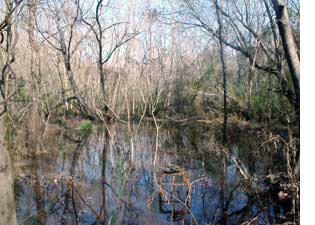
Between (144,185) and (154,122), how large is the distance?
203 inches

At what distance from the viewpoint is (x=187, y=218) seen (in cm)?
400

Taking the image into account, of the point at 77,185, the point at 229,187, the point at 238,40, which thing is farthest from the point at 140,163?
the point at 238,40

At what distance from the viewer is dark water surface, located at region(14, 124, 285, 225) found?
4.09m

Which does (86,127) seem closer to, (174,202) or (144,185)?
(144,185)

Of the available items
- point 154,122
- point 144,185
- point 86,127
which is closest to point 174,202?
point 144,185

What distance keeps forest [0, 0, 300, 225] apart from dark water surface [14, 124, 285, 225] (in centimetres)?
3

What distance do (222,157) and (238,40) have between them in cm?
460

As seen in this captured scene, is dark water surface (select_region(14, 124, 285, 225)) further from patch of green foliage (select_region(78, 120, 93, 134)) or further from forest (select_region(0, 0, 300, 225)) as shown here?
patch of green foliage (select_region(78, 120, 93, 134))

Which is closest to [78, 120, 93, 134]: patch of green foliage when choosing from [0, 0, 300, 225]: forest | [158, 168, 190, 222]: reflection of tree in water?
[0, 0, 300, 225]: forest

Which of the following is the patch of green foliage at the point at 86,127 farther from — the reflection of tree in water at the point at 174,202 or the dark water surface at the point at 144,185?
the reflection of tree in water at the point at 174,202

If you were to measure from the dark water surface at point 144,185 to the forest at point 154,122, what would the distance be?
28 mm

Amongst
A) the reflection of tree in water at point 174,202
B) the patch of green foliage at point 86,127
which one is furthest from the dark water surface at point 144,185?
the patch of green foliage at point 86,127

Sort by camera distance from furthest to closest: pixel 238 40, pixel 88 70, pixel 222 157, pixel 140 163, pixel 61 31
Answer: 1. pixel 88 70
2. pixel 61 31
3. pixel 238 40
4. pixel 222 157
5. pixel 140 163

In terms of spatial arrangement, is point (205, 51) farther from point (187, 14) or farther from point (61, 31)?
point (61, 31)
